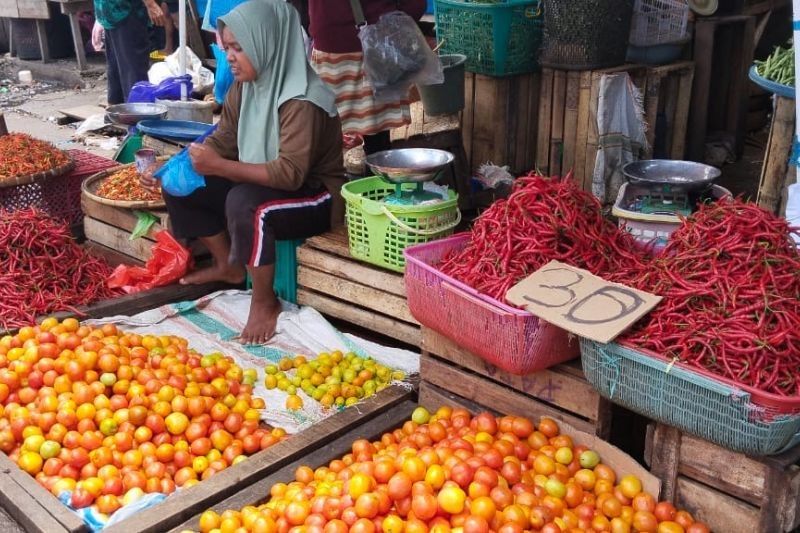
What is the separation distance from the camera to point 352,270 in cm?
401

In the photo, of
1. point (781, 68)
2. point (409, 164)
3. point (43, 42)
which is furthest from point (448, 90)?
point (43, 42)

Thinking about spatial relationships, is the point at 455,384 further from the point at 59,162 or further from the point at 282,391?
the point at 59,162

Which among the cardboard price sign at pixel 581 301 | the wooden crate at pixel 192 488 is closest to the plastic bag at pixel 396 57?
the wooden crate at pixel 192 488

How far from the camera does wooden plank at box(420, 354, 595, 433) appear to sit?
2.88m

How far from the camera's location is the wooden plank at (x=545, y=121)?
18.1ft

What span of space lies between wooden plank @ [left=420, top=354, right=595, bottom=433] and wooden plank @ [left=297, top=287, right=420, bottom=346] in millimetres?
636

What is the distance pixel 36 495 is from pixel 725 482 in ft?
7.12

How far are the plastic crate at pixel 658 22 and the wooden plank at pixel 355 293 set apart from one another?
286 centimetres

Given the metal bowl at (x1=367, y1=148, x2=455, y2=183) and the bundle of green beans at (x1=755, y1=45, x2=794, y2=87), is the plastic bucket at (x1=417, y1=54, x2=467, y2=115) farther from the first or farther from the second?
the bundle of green beans at (x1=755, y1=45, x2=794, y2=87)

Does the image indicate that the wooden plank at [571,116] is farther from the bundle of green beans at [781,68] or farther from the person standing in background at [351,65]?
the bundle of green beans at [781,68]

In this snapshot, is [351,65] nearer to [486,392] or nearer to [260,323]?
[260,323]

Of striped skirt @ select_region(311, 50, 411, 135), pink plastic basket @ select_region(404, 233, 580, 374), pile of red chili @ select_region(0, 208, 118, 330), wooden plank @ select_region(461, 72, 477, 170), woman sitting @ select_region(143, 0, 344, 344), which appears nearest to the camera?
pink plastic basket @ select_region(404, 233, 580, 374)

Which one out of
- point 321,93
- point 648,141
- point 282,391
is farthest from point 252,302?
point 648,141

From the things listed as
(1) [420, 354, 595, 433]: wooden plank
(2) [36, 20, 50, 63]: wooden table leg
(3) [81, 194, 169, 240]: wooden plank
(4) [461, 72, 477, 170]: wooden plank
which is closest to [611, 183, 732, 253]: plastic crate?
(1) [420, 354, 595, 433]: wooden plank
